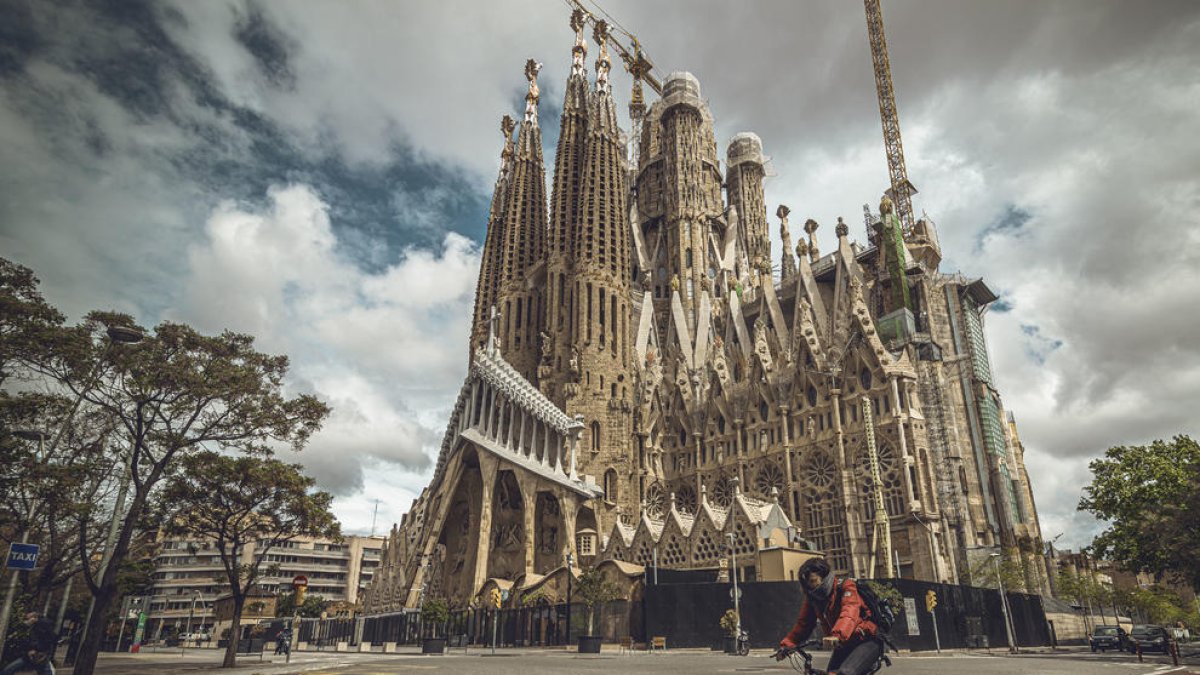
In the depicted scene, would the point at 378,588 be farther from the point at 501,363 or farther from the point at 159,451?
the point at 159,451

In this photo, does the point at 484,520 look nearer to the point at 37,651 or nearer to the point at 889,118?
the point at 37,651

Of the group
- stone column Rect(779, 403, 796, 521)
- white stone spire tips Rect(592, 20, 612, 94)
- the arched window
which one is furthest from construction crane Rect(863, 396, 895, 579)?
white stone spire tips Rect(592, 20, 612, 94)

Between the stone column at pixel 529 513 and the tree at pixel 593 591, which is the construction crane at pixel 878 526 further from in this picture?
the stone column at pixel 529 513

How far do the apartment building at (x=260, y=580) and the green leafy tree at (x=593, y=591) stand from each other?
6147 cm

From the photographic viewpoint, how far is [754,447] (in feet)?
165

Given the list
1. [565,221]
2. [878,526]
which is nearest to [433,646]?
[878,526]

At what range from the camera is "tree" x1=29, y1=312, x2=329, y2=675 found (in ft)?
54.9

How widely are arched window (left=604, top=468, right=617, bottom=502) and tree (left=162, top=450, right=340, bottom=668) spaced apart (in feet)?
97.9

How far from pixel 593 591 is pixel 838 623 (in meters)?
26.2

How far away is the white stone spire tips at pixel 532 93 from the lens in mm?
76250

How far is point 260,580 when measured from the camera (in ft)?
302

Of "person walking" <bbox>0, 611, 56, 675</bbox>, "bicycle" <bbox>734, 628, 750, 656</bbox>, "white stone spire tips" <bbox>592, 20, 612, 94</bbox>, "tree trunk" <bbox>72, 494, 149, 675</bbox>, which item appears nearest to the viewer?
"person walking" <bbox>0, 611, 56, 675</bbox>

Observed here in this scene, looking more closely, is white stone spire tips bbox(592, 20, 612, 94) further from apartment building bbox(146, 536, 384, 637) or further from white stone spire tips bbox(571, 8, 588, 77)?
apartment building bbox(146, 536, 384, 637)

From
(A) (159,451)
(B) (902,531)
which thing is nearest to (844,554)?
(B) (902,531)
